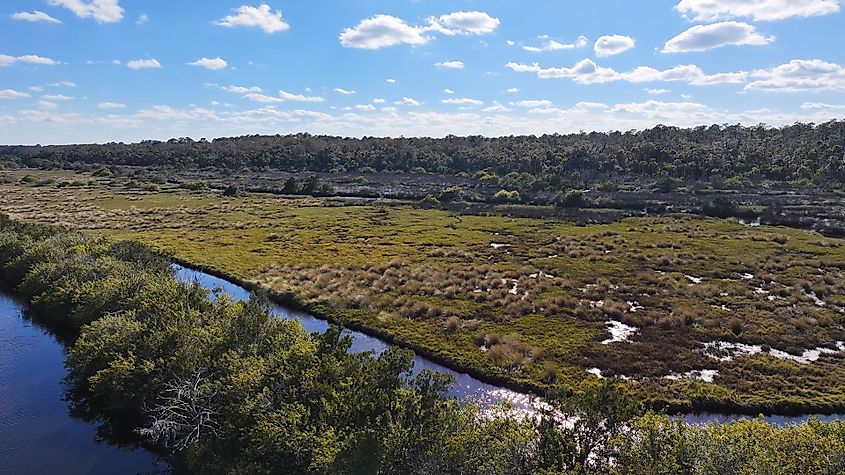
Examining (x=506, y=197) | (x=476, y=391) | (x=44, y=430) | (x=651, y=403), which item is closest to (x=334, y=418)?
(x=476, y=391)

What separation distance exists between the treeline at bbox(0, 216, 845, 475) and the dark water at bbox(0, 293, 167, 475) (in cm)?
122

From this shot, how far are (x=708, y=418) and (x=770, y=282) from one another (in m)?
30.4

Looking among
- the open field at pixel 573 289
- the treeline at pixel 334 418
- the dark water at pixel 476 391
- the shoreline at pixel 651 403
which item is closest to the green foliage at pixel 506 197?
the open field at pixel 573 289

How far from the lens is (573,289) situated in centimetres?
5100

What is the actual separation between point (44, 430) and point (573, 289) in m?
41.7

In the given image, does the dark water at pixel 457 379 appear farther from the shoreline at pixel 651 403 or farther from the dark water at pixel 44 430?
the dark water at pixel 44 430

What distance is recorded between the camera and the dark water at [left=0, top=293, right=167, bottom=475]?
25.0m

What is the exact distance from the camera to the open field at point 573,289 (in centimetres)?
3344

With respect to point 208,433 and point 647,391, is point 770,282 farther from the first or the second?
point 208,433

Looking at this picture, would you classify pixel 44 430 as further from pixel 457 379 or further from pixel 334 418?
pixel 457 379

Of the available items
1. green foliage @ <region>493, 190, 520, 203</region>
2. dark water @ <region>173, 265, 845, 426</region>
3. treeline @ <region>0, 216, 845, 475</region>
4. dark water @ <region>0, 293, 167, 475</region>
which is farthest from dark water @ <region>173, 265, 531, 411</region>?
green foliage @ <region>493, 190, 520, 203</region>

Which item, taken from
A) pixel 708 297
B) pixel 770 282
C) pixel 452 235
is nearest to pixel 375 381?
pixel 708 297

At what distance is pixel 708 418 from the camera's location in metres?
28.8

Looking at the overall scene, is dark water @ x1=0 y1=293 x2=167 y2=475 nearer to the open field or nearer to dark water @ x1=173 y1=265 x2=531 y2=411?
dark water @ x1=173 y1=265 x2=531 y2=411
